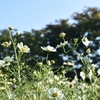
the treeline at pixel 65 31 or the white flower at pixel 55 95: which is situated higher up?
the treeline at pixel 65 31

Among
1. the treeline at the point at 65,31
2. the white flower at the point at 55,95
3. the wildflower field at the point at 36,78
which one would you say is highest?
the treeline at the point at 65,31

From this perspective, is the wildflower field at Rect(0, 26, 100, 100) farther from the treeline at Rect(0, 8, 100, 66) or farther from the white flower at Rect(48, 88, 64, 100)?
the treeline at Rect(0, 8, 100, 66)

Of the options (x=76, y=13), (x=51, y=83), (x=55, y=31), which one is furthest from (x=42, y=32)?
(x=51, y=83)

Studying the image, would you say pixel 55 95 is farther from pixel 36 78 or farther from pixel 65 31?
pixel 65 31

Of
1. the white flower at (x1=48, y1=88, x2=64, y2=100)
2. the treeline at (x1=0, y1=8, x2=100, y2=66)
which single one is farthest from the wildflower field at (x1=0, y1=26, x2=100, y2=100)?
the treeline at (x1=0, y1=8, x2=100, y2=66)

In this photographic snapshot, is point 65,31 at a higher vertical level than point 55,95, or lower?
higher

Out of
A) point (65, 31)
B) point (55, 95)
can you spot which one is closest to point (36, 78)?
point (55, 95)

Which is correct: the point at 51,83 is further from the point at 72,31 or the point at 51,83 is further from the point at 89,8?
the point at 89,8

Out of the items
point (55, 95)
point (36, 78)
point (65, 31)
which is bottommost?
point (55, 95)

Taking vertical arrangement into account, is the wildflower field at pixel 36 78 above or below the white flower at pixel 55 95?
above

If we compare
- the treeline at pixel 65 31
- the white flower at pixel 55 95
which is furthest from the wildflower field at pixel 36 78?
the treeline at pixel 65 31

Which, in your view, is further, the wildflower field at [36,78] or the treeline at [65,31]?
the treeline at [65,31]

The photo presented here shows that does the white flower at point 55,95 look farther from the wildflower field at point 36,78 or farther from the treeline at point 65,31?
the treeline at point 65,31

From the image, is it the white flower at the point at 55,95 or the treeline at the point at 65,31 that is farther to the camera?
the treeline at the point at 65,31
